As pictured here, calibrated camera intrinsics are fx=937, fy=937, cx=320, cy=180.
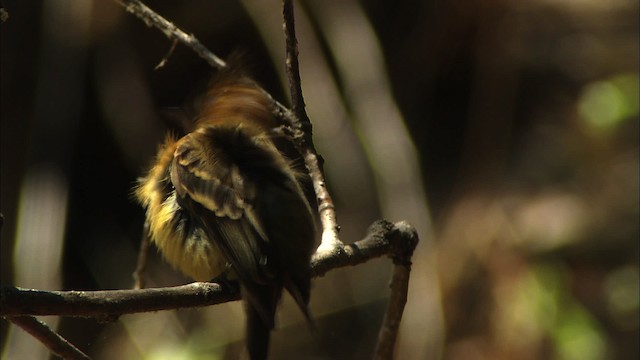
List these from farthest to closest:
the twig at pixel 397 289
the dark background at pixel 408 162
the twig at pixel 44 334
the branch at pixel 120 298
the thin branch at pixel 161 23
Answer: the dark background at pixel 408 162
the thin branch at pixel 161 23
the twig at pixel 397 289
the twig at pixel 44 334
the branch at pixel 120 298

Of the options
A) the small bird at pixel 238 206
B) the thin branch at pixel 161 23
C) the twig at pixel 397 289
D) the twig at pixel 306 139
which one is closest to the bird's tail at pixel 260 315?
the small bird at pixel 238 206

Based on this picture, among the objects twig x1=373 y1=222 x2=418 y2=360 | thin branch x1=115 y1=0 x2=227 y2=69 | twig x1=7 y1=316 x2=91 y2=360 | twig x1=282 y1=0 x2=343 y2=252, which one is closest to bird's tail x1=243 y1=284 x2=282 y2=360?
twig x1=282 y1=0 x2=343 y2=252

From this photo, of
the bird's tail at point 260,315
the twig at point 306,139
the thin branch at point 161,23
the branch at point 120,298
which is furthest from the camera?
the thin branch at point 161,23

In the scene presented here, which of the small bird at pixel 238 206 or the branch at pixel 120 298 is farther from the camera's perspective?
the small bird at pixel 238 206

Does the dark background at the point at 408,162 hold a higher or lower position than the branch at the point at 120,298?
lower

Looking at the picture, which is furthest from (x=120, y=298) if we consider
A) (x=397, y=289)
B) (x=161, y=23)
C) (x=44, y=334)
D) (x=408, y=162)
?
(x=408, y=162)

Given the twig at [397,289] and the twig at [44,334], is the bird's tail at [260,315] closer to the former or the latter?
the twig at [397,289]

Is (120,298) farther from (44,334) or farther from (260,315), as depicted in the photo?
(260,315)
